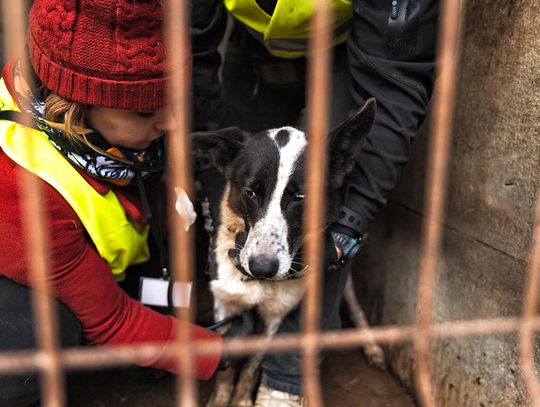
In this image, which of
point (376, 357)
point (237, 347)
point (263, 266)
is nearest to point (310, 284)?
point (237, 347)

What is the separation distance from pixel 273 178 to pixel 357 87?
51 centimetres

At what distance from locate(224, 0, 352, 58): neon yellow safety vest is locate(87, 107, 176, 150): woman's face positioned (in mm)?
532

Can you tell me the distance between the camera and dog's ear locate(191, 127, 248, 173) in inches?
80.8

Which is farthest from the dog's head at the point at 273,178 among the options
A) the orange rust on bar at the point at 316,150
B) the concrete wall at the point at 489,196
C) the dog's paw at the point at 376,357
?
the dog's paw at the point at 376,357

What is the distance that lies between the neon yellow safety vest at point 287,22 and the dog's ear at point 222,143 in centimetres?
42

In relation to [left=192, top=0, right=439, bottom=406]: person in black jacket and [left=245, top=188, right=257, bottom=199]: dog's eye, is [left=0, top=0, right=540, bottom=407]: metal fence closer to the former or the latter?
[left=192, top=0, right=439, bottom=406]: person in black jacket

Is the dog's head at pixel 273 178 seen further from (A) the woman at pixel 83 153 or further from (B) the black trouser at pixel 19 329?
(B) the black trouser at pixel 19 329

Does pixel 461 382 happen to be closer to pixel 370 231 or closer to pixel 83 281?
pixel 370 231

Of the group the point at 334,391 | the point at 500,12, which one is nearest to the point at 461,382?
the point at 334,391

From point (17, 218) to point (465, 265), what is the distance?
5.58 ft

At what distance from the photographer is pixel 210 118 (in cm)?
257

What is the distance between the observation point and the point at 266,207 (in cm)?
197

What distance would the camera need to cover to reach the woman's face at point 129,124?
188 cm

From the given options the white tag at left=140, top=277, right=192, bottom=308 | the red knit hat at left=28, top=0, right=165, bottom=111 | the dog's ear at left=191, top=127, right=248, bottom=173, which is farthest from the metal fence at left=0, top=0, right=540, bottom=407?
the white tag at left=140, top=277, right=192, bottom=308
